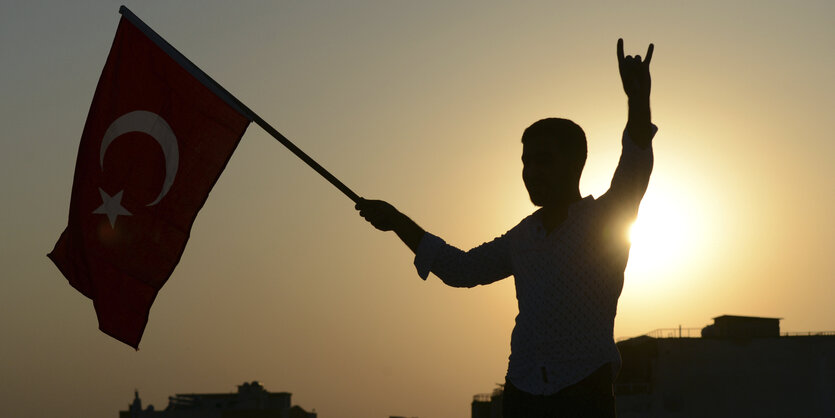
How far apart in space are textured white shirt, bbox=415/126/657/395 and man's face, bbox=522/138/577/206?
0.45 feet

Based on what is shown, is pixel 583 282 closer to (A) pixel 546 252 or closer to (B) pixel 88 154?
(A) pixel 546 252

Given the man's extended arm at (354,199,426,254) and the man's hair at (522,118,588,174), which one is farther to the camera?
the man's extended arm at (354,199,426,254)

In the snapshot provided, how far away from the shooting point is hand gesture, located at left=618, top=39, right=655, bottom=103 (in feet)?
20.3

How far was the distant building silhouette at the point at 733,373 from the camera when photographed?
71.4 metres

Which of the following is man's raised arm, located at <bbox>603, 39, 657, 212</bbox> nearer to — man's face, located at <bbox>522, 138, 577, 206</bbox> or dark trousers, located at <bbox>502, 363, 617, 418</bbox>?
man's face, located at <bbox>522, 138, 577, 206</bbox>

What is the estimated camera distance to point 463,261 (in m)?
7.13

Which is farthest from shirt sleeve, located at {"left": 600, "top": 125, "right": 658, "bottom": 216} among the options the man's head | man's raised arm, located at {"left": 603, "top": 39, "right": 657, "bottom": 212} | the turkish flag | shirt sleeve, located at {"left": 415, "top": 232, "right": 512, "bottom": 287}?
the turkish flag

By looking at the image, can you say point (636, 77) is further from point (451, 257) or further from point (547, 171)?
point (451, 257)

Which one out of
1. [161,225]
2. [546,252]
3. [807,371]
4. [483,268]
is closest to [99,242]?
[161,225]

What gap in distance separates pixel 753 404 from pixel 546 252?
232ft

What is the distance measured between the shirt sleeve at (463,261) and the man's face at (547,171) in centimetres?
44

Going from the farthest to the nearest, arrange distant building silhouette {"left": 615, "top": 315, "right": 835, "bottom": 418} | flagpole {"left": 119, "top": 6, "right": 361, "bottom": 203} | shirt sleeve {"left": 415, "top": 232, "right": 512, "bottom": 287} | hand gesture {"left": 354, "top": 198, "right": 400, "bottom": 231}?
distant building silhouette {"left": 615, "top": 315, "right": 835, "bottom": 418}, flagpole {"left": 119, "top": 6, "right": 361, "bottom": 203}, hand gesture {"left": 354, "top": 198, "right": 400, "bottom": 231}, shirt sleeve {"left": 415, "top": 232, "right": 512, "bottom": 287}

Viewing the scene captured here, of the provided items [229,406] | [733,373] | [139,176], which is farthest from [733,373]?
[139,176]

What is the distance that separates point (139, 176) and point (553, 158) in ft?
15.0
